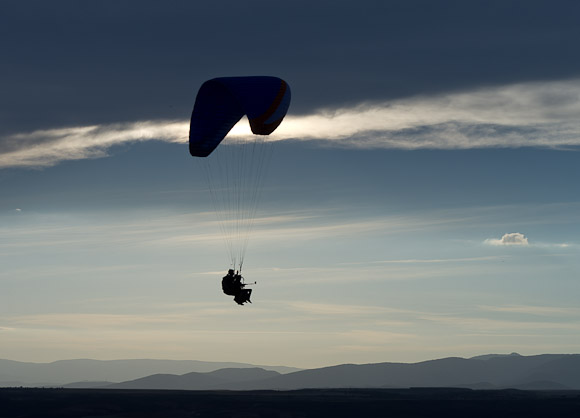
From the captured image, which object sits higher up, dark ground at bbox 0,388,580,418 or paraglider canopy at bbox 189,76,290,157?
paraglider canopy at bbox 189,76,290,157

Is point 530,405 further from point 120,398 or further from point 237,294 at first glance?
point 237,294

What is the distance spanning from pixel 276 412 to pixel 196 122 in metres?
83.2

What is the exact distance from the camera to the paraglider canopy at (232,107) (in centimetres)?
5753

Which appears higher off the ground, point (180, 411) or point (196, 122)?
point (196, 122)

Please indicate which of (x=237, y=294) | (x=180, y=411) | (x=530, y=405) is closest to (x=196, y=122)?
(x=237, y=294)

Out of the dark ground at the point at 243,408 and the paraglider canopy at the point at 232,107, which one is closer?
the paraglider canopy at the point at 232,107

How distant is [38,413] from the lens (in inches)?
5221

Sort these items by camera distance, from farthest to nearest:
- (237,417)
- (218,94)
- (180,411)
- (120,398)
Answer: (120,398)
(180,411)
(237,417)
(218,94)

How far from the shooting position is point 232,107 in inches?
2537

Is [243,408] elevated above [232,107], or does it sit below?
below

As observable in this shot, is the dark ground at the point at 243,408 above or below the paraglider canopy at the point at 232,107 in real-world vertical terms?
below

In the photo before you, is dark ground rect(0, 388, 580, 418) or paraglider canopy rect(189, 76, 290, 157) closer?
paraglider canopy rect(189, 76, 290, 157)

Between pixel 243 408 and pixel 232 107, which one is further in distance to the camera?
pixel 243 408

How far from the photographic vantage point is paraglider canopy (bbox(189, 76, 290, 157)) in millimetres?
57531
